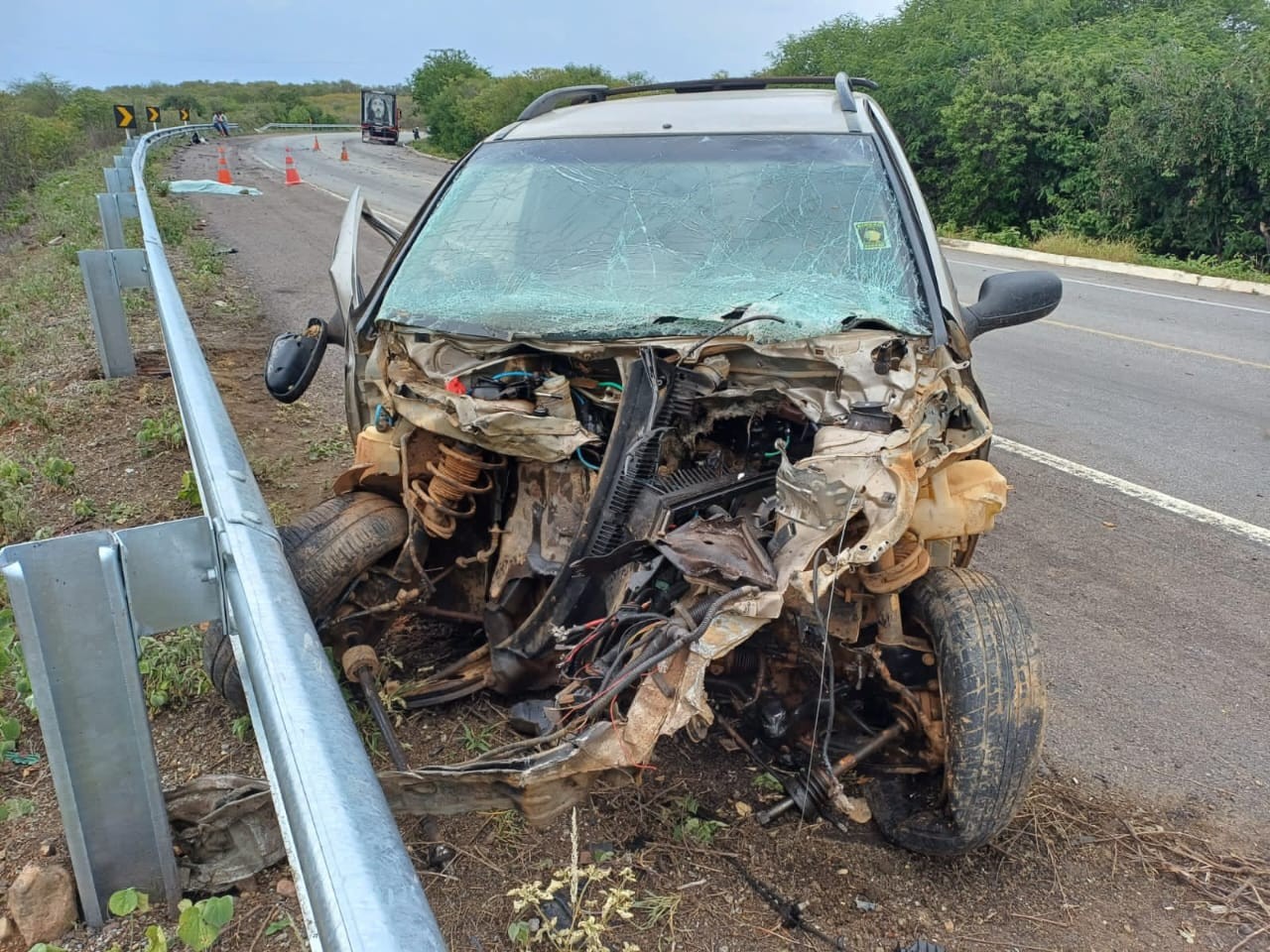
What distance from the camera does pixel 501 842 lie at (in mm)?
2699

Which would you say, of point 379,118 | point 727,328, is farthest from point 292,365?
point 379,118

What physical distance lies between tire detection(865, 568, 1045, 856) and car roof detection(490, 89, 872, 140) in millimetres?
2092

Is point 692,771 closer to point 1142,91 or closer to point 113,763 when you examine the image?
point 113,763

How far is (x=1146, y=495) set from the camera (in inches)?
212

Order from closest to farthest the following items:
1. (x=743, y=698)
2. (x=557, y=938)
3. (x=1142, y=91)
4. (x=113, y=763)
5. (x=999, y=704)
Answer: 1. (x=113, y=763)
2. (x=557, y=938)
3. (x=999, y=704)
4. (x=743, y=698)
5. (x=1142, y=91)

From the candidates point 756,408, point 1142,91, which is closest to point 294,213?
point 1142,91

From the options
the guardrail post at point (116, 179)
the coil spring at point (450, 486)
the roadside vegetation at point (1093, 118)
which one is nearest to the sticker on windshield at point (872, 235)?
the coil spring at point (450, 486)

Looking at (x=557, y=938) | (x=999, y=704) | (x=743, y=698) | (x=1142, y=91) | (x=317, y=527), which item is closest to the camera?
(x=557, y=938)

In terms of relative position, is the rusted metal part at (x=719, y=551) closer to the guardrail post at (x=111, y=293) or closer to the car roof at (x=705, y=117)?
the car roof at (x=705, y=117)

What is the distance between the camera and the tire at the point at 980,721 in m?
2.53

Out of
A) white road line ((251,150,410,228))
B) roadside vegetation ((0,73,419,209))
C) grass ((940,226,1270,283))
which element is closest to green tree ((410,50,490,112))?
roadside vegetation ((0,73,419,209))

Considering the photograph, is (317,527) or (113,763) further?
(317,527)

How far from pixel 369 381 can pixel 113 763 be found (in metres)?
1.57

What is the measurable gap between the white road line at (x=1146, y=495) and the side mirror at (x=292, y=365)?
4239mm
